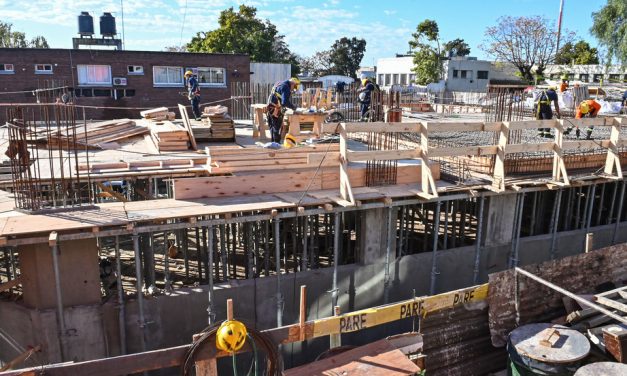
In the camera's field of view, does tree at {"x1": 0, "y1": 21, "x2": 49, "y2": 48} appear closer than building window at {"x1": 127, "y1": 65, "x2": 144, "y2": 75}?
No

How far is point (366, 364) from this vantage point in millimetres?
6898

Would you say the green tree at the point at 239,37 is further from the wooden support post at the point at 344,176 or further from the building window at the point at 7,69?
the wooden support post at the point at 344,176

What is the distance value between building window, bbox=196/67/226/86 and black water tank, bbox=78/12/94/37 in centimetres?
963

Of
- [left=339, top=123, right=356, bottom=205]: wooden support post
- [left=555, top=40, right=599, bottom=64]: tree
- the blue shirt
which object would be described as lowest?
[left=339, top=123, right=356, bottom=205]: wooden support post

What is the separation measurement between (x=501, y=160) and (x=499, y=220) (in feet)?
4.88

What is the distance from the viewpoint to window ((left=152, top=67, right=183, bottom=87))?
100 feet

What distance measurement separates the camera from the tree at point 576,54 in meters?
48.1

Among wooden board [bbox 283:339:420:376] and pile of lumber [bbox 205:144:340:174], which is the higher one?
pile of lumber [bbox 205:144:340:174]

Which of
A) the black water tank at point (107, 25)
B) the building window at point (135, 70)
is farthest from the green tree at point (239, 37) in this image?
the building window at point (135, 70)

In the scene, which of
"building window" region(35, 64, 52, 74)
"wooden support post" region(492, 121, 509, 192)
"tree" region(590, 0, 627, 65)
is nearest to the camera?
"wooden support post" region(492, 121, 509, 192)

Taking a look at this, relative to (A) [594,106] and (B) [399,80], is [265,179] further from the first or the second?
(B) [399,80]

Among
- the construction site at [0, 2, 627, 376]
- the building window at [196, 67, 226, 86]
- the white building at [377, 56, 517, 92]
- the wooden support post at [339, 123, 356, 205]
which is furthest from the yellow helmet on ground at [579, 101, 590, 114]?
the white building at [377, 56, 517, 92]

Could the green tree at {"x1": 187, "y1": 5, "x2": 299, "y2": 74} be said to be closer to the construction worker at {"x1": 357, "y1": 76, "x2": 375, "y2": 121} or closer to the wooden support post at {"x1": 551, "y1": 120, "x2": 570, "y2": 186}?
the construction worker at {"x1": 357, "y1": 76, "x2": 375, "y2": 121}

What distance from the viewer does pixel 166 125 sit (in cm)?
1375
